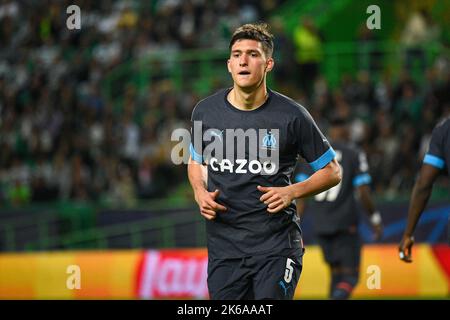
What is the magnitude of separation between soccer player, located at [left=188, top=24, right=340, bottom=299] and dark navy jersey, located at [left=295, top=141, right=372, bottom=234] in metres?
4.19

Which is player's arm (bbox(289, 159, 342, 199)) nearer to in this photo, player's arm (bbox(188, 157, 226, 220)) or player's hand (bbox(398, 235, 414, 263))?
player's arm (bbox(188, 157, 226, 220))

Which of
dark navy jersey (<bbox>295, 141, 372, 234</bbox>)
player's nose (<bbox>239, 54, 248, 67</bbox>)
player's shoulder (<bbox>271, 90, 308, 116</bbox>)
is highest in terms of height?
player's nose (<bbox>239, 54, 248, 67</bbox>)

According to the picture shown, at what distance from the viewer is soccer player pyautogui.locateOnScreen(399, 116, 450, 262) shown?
7.46 m

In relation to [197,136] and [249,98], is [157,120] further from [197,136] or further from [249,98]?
[249,98]

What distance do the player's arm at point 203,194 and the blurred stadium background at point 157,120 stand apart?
8005 mm

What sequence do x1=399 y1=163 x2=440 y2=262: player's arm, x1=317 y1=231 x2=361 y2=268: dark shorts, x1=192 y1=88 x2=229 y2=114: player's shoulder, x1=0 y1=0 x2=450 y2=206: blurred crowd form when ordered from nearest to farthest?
x1=192 y1=88 x2=229 y2=114: player's shoulder < x1=399 y1=163 x2=440 y2=262: player's arm < x1=317 y1=231 x2=361 y2=268: dark shorts < x1=0 y1=0 x2=450 y2=206: blurred crowd

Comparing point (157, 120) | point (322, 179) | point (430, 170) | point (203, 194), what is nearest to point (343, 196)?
point (430, 170)

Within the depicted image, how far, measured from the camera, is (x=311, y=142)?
684 centimetres

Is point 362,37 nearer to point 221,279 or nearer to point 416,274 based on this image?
point 416,274

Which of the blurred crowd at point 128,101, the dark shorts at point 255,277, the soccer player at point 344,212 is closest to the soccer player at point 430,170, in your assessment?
the dark shorts at point 255,277

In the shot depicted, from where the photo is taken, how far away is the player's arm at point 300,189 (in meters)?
6.64

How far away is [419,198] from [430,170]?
0.26 m

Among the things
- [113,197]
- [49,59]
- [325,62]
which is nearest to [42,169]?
[113,197]

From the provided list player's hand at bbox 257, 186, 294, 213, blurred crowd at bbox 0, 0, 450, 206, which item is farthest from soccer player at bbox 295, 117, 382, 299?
blurred crowd at bbox 0, 0, 450, 206
